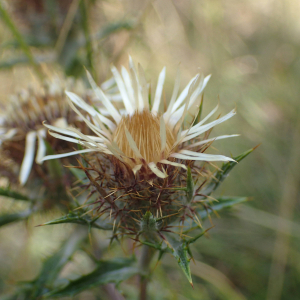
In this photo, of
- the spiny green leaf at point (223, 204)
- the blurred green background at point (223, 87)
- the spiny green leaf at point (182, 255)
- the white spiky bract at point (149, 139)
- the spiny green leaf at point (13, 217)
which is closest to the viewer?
the spiny green leaf at point (182, 255)

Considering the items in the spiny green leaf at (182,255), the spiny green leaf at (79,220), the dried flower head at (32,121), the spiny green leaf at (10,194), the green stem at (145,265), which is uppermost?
the dried flower head at (32,121)

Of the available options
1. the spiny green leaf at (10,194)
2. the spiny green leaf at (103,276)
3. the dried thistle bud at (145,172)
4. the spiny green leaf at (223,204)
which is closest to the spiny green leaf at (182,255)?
the dried thistle bud at (145,172)

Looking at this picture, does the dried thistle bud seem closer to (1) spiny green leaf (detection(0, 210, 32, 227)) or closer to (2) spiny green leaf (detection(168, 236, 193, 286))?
(2) spiny green leaf (detection(168, 236, 193, 286))

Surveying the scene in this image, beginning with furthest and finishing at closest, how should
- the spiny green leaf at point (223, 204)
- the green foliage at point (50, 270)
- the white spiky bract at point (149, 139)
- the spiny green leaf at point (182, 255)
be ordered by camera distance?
the green foliage at point (50, 270) < the spiny green leaf at point (223, 204) < the white spiky bract at point (149, 139) < the spiny green leaf at point (182, 255)

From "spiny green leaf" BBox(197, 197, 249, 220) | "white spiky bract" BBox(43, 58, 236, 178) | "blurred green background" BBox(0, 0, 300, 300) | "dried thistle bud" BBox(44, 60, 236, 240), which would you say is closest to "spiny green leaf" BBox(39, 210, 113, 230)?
"dried thistle bud" BBox(44, 60, 236, 240)

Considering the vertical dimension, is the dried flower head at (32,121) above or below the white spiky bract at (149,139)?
above

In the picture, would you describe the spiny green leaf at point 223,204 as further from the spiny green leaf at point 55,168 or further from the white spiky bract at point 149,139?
the spiny green leaf at point 55,168

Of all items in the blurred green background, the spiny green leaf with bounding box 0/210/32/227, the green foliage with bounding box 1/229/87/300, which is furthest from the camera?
the blurred green background

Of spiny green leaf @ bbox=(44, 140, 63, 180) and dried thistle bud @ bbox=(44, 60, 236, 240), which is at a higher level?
spiny green leaf @ bbox=(44, 140, 63, 180)

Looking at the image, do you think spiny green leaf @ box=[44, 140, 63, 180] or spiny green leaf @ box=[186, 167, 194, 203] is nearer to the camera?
spiny green leaf @ box=[186, 167, 194, 203]
